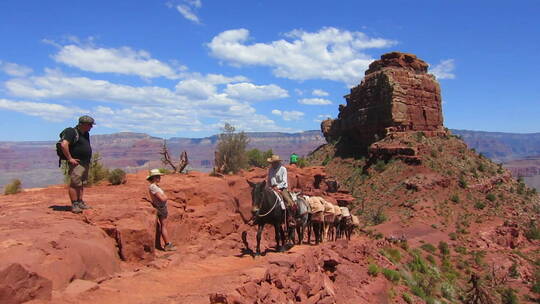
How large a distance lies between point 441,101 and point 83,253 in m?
57.8

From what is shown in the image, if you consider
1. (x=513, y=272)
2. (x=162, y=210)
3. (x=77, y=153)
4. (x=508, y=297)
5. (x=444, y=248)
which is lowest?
(x=508, y=297)

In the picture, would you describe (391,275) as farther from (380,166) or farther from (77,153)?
(380,166)

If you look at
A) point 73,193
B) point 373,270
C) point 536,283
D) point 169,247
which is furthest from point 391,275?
point 536,283

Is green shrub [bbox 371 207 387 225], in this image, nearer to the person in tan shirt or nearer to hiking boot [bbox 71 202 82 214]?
the person in tan shirt

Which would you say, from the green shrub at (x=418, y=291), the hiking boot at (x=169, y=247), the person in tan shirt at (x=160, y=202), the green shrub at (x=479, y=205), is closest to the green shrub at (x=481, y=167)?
the green shrub at (x=479, y=205)

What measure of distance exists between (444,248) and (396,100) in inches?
964

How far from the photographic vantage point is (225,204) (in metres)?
14.0

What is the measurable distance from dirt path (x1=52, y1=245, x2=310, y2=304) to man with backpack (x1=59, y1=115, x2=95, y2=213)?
248 centimetres

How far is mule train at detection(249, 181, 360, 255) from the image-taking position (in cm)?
1030

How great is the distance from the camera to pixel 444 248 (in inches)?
1227

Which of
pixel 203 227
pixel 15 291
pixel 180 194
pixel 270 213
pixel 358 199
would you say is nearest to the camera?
pixel 15 291

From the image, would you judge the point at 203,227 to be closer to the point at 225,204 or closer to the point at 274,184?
the point at 225,204

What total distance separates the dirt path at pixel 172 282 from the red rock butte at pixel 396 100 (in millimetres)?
45572

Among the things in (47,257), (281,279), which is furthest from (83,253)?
(281,279)
